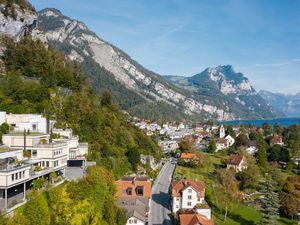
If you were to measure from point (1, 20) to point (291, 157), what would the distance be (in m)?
71.3

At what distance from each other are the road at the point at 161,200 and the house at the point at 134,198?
1.41 metres

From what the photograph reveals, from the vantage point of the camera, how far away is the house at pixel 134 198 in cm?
3981

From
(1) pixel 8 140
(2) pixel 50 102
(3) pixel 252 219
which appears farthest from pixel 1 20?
(3) pixel 252 219

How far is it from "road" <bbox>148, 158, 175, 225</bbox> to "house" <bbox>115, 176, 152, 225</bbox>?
141 centimetres

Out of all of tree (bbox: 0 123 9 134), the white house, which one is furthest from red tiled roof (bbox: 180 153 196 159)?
tree (bbox: 0 123 9 134)

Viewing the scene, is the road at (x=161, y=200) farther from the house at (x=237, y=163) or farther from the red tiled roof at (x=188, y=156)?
the house at (x=237, y=163)

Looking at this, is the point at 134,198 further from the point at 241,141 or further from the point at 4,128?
the point at 241,141

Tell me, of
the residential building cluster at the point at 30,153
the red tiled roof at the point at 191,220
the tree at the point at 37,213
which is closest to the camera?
the tree at the point at 37,213

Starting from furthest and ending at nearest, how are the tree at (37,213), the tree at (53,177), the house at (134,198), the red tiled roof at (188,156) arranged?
the red tiled roof at (188,156) < the house at (134,198) < the tree at (53,177) < the tree at (37,213)

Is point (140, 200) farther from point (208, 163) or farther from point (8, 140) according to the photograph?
point (208, 163)

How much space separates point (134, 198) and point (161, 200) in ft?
25.5

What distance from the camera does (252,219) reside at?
47781mm

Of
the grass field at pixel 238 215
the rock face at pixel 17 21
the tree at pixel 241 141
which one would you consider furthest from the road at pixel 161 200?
the rock face at pixel 17 21

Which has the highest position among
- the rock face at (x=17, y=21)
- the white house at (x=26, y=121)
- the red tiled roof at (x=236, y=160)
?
the rock face at (x=17, y=21)
